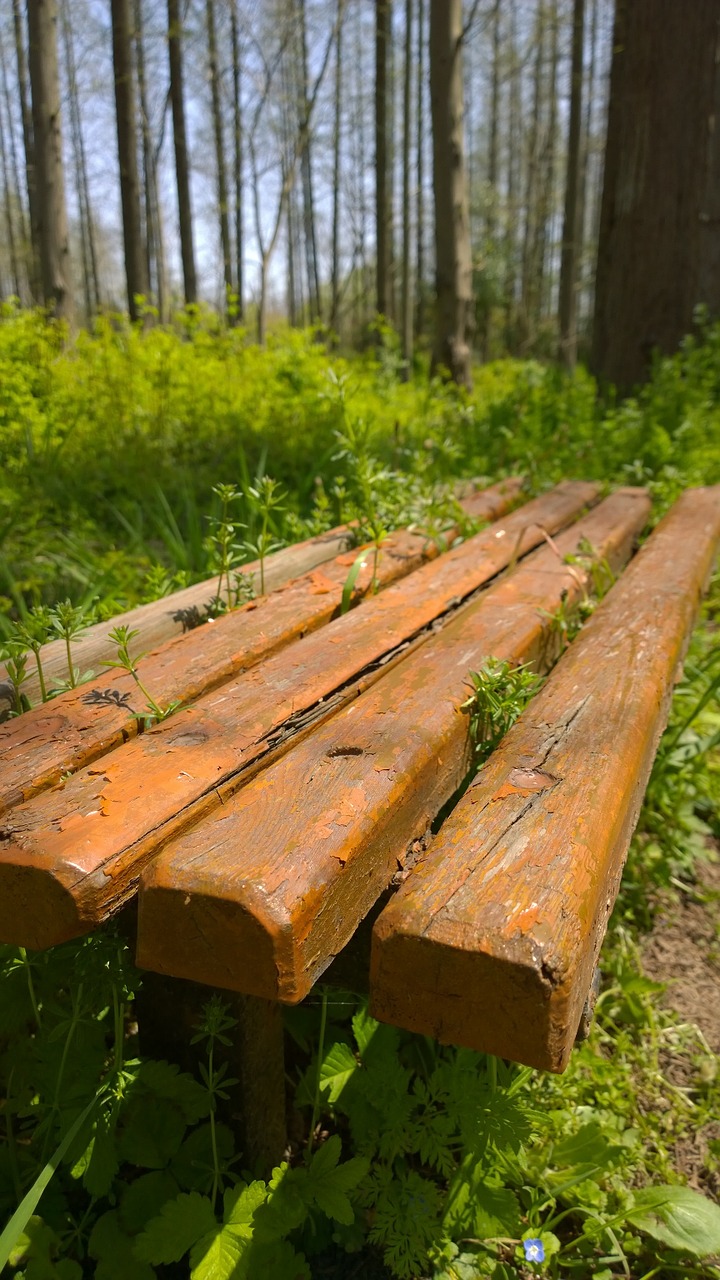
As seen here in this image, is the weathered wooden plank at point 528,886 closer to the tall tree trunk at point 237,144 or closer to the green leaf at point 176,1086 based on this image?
the green leaf at point 176,1086

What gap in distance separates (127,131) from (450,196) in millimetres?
5668

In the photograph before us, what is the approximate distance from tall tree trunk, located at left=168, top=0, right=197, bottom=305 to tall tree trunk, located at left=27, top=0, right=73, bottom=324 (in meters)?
3.94

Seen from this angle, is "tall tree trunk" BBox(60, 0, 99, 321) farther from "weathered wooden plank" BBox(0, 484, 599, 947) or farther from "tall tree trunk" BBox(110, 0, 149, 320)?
"weathered wooden plank" BBox(0, 484, 599, 947)

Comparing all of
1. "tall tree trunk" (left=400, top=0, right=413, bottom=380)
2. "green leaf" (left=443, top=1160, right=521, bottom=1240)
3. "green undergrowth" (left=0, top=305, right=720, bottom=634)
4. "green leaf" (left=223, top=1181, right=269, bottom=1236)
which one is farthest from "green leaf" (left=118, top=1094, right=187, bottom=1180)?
"tall tree trunk" (left=400, top=0, right=413, bottom=380)

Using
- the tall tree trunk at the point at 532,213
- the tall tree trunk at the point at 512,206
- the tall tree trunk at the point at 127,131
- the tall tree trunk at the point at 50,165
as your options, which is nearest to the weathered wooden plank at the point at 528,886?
the tall tree trunk at the point at 50,165

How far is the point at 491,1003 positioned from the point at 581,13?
1529 centimetres

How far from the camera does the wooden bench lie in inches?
34.3

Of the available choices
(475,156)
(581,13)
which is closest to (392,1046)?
(581,13)

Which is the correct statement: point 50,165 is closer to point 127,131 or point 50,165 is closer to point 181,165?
point 127,131

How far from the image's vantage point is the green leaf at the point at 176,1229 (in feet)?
3.80

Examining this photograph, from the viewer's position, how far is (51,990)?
1.40 m

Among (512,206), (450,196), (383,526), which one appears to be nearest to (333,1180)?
(383,526)

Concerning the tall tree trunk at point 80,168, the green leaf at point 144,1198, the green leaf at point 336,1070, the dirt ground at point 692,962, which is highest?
the tall tree trunk at point 80,168

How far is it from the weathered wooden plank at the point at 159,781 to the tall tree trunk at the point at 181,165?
11700 mm
